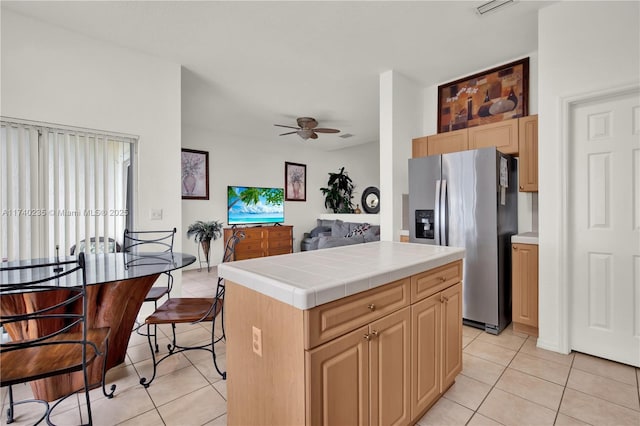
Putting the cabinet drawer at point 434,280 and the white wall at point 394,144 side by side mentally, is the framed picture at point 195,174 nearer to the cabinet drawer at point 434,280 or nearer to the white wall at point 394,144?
the white wall at point 394,144

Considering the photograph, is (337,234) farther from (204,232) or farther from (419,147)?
(419,147)

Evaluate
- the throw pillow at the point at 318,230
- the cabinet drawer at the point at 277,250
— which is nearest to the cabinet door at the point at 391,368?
the cabinet drawer at the point at 277,250

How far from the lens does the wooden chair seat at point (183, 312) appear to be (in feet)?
6.25

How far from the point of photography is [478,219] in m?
2.72

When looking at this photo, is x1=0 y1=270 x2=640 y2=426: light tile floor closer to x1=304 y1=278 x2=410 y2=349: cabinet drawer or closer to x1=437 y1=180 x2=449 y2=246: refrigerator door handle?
x1=304 y1=278 x2=410 y2=349: cabinet drawer

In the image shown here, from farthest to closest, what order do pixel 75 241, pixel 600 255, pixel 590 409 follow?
pixel 75 241, pixel 600 255, pixel 590 409

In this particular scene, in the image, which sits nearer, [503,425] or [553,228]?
[503,425]

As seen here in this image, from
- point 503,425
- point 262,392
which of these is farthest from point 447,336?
point 262,392

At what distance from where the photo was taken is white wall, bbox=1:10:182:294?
7.88 feet

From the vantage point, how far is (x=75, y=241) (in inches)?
108

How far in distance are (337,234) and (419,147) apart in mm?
3411

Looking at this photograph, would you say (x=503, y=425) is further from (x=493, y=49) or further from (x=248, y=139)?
(x=248, y=139)

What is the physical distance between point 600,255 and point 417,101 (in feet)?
8.32

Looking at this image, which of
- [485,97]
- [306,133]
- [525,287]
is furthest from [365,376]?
[306,133]
